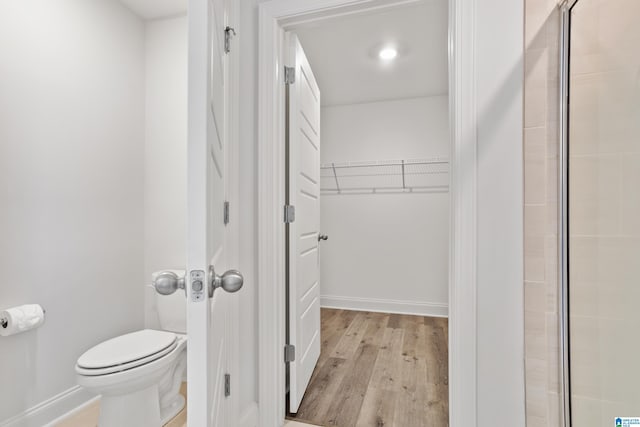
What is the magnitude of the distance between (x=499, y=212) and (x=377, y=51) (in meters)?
1.83

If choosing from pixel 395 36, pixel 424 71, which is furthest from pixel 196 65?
pixel 424 71

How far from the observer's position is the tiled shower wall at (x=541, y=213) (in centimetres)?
107

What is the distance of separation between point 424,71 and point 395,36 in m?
0.66

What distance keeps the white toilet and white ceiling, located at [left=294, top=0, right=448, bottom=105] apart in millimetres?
1794

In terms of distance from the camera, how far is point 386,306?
134 inches

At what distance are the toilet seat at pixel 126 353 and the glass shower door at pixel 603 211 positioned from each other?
175 cm

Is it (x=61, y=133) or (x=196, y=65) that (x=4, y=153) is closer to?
→ (x=61, y=133)

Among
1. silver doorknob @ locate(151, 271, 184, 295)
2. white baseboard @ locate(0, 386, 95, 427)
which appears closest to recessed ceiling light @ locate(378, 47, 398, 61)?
silver doorknob @ locate(151, 271, 184, 295)

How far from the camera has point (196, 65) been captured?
0.63 metres

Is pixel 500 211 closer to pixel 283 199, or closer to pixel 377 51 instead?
pixel 283 199

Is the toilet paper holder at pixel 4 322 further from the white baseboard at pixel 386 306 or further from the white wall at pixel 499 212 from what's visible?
the white baseboard at pixel 386 306

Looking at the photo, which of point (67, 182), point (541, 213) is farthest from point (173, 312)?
point (541, 213)

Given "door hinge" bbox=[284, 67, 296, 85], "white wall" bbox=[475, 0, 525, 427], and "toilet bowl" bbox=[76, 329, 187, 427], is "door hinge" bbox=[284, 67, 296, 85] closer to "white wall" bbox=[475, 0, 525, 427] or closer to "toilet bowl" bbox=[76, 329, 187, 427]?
"white wall" bbox=[475, 0, 525, 427]

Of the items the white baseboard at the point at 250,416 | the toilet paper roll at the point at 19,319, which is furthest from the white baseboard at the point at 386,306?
the toilet paper roll at the point at 19,319
